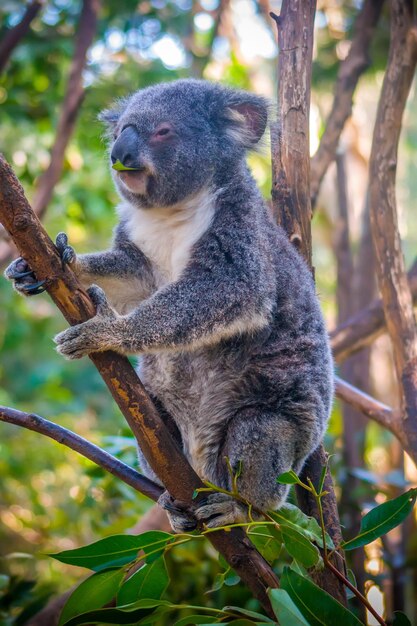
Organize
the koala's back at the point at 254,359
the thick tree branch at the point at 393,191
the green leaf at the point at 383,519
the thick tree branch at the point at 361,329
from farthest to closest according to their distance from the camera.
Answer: the thick tree branch at the point at 361,329 < the thick tree branch at the point at 393,191 < the koala's back at the point at 254,359 < the green leaf at the point at 383,519

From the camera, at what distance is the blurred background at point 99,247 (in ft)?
13.0

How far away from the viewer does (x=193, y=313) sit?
8.11ft

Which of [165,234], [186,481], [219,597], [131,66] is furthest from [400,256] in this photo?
[131,66]

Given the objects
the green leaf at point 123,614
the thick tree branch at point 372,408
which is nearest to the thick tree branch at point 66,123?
the thick tree branch at point 372,408

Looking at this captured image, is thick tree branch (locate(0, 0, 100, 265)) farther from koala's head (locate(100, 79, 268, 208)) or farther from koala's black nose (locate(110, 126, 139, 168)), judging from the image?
koala's black nose (locate(110, 126, 139, 168))

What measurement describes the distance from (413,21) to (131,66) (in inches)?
103

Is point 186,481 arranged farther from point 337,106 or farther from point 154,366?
point 337,106

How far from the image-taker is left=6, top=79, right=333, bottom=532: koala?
242 cm

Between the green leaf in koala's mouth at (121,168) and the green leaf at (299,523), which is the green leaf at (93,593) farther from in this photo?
the green leaf in koala's mouth at (121,168)

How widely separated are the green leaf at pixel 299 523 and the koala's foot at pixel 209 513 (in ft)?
1.58

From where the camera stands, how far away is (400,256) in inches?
122

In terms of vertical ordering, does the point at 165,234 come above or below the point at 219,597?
above

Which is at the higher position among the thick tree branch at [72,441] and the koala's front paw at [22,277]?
the koala's front paw at [22,277]

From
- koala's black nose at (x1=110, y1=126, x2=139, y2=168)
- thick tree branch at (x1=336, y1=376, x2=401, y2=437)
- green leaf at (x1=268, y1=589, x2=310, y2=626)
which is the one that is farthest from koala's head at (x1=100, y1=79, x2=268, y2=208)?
green leaf at (x1=268, y1=589, x2=310, y2=626)
